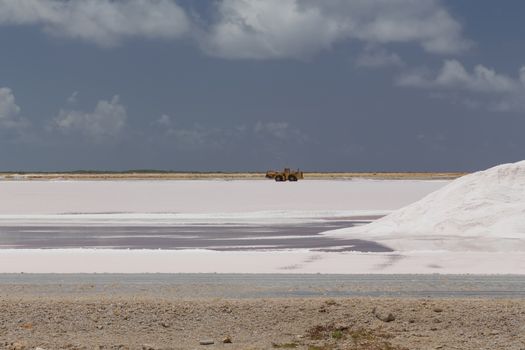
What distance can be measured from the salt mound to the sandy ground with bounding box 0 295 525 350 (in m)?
11.9

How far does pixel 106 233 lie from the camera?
98.5 feet

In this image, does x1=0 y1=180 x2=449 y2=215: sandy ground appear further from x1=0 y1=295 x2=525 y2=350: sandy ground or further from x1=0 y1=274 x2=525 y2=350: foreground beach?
x1=0 y1=295 x2=525 y2=350: sandy ground

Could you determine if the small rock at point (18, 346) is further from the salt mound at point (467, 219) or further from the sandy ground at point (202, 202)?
the sandy ground at point (202, 202)

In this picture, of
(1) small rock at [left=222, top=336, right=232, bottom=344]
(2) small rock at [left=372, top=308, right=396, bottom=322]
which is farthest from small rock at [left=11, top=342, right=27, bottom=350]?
(2) small rock at [left=372, top=308, right=396, bottom=322]

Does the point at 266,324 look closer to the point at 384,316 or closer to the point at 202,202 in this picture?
the point at 384,316

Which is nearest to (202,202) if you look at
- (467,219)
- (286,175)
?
(467,219)

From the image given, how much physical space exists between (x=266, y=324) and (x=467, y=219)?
18.1 m

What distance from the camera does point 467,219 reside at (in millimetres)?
28094

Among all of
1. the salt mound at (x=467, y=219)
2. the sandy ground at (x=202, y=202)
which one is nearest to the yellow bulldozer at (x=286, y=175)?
the sandy ground at (x=202, y=202)

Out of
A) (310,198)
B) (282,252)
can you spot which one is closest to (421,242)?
(282,252)

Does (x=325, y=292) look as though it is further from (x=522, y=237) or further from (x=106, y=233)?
(x=106, y=233)

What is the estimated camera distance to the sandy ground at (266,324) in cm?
1081

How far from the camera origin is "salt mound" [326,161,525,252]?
24984mm

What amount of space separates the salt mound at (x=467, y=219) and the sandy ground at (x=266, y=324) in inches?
467
